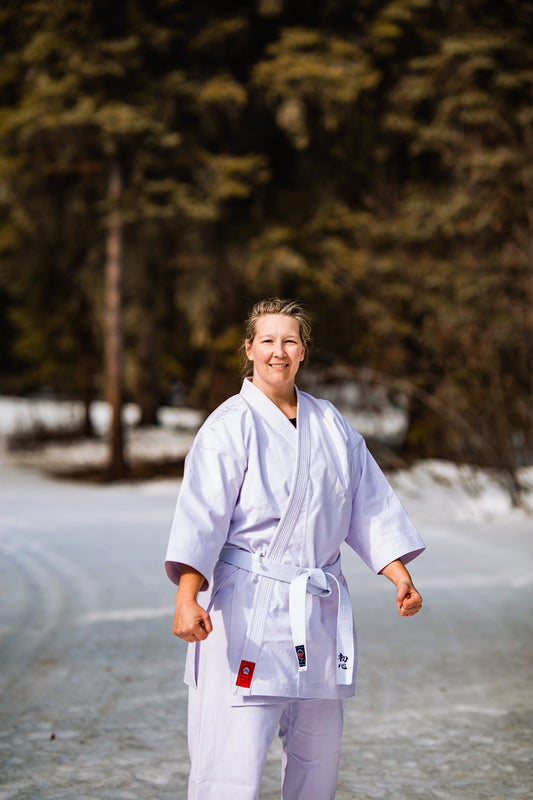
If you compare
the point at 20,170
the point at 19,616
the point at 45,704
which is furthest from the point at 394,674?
the point at 20,170

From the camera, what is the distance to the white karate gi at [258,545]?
226 cm

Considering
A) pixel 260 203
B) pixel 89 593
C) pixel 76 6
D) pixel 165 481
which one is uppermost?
pixel 76 6

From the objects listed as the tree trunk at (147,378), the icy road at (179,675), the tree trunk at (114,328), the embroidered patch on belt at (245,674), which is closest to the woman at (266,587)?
the embroidered patch on belt at (245,674)

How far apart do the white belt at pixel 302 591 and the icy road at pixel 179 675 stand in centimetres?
112

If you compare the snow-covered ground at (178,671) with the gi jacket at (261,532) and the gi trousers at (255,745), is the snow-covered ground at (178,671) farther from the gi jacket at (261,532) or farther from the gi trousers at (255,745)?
the gi jacket at (261,532)

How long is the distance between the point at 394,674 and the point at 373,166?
1142 cm

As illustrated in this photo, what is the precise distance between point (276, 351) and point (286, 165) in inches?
522

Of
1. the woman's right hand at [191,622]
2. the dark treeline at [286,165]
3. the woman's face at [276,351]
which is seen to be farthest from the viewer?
the dark treeline at [286,165]

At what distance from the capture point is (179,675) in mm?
4711

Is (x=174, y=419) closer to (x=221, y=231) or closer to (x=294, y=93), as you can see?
(x=221, y=231)

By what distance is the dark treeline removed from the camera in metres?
13.1

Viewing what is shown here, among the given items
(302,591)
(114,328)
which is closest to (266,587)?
(302,591)

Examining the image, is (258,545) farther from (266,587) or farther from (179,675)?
(179,675)

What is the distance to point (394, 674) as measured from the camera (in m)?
4.74
